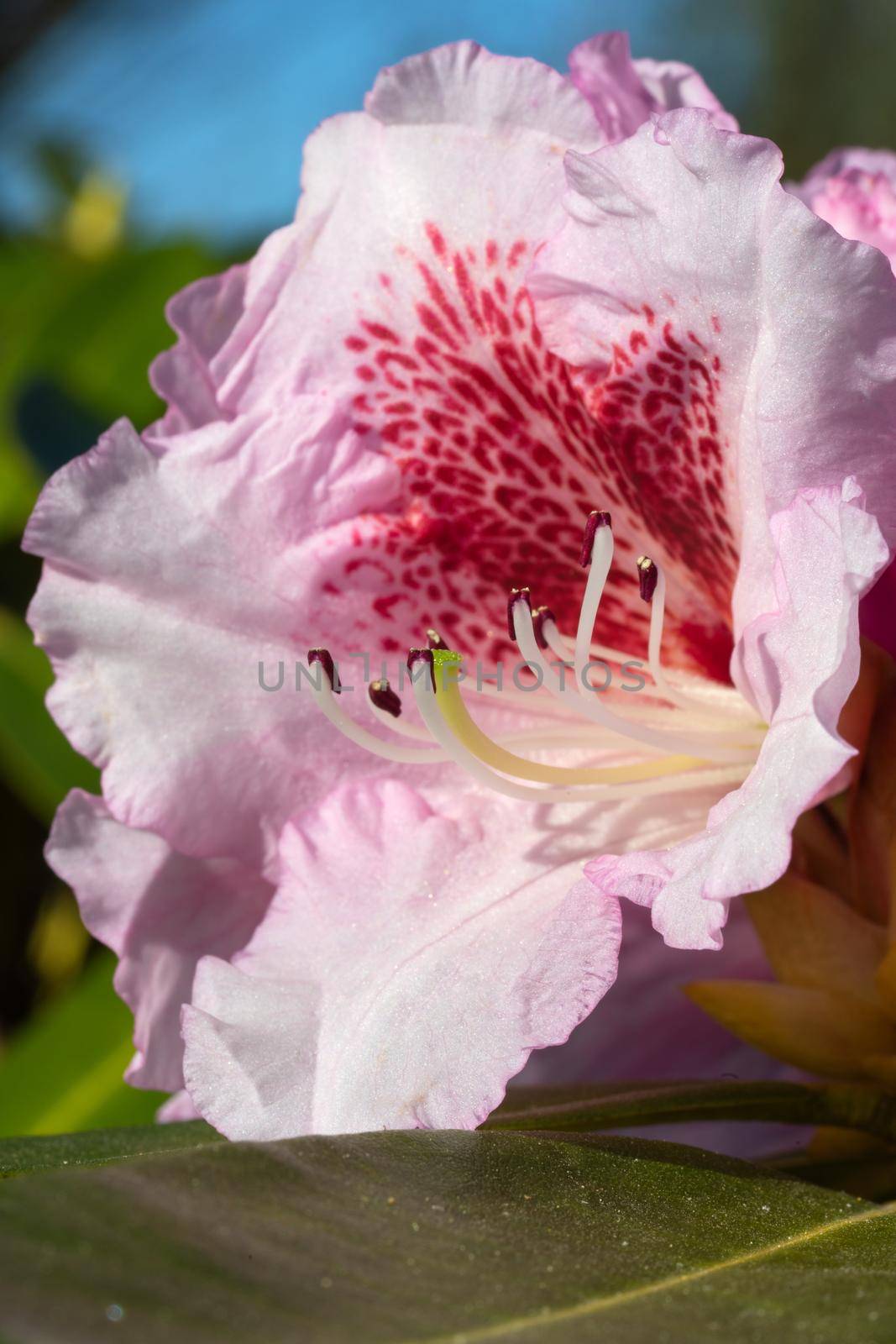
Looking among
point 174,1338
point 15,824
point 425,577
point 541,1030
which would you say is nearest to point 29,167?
point 15,824

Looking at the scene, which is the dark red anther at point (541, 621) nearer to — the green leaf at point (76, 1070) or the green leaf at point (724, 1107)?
the green leaf at point (724, 1107)

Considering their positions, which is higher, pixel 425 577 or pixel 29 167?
pixel 29 167

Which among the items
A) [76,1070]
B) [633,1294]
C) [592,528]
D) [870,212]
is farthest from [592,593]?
[76,1070]

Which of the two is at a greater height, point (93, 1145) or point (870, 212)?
point (870, 212)

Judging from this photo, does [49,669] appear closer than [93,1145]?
No

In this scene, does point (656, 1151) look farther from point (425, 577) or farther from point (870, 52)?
point (870, 52)

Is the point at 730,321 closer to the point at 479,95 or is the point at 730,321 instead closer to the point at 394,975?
the point at 479,95
